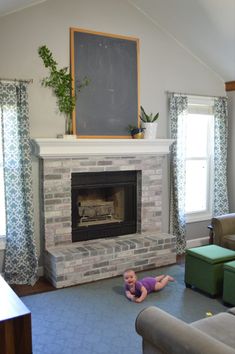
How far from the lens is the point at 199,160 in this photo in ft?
17.9

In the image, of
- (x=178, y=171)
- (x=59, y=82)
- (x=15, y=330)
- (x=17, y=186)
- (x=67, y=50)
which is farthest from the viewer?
(x=178, y=171)

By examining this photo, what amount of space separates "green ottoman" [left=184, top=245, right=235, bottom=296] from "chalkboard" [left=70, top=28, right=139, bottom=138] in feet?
5.53

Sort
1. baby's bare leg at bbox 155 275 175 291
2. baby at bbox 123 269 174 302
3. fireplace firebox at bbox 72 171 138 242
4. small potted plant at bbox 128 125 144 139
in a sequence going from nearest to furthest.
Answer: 1. baby at bbox 123 269 174 302
2. baby's bare leg at bbox 155 275 175 291
3. fireplace firebox at bbox 72 171 138 242
4. small potted plant at bbox 128 125 144 139

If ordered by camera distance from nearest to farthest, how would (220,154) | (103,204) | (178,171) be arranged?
1. (103,204)
2. (178,171)
3. (220,154)

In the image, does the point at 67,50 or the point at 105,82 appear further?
the point at 105,82

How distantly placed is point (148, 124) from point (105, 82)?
0.73m

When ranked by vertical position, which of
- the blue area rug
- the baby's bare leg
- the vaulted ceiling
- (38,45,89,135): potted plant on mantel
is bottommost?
the blue area rug

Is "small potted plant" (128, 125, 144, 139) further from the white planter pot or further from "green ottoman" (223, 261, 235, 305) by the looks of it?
"green ottoman" (223, 261, 235, 305)

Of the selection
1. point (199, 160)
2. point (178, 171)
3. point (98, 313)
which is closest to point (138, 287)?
point (98, 313)

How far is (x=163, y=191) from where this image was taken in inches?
198

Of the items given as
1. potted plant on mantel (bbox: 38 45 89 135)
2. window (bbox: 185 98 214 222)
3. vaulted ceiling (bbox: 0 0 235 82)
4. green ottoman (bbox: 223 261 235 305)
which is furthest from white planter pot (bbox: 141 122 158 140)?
green ottoman (bbox: 223 261 235 305)

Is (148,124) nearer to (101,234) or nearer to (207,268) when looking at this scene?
(101,234)

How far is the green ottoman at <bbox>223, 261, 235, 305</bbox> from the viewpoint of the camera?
3365 millimetres

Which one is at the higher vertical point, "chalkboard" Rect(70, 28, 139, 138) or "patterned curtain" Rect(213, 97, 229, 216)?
"chalkboard" Rect(70, 28, 139, 138)
